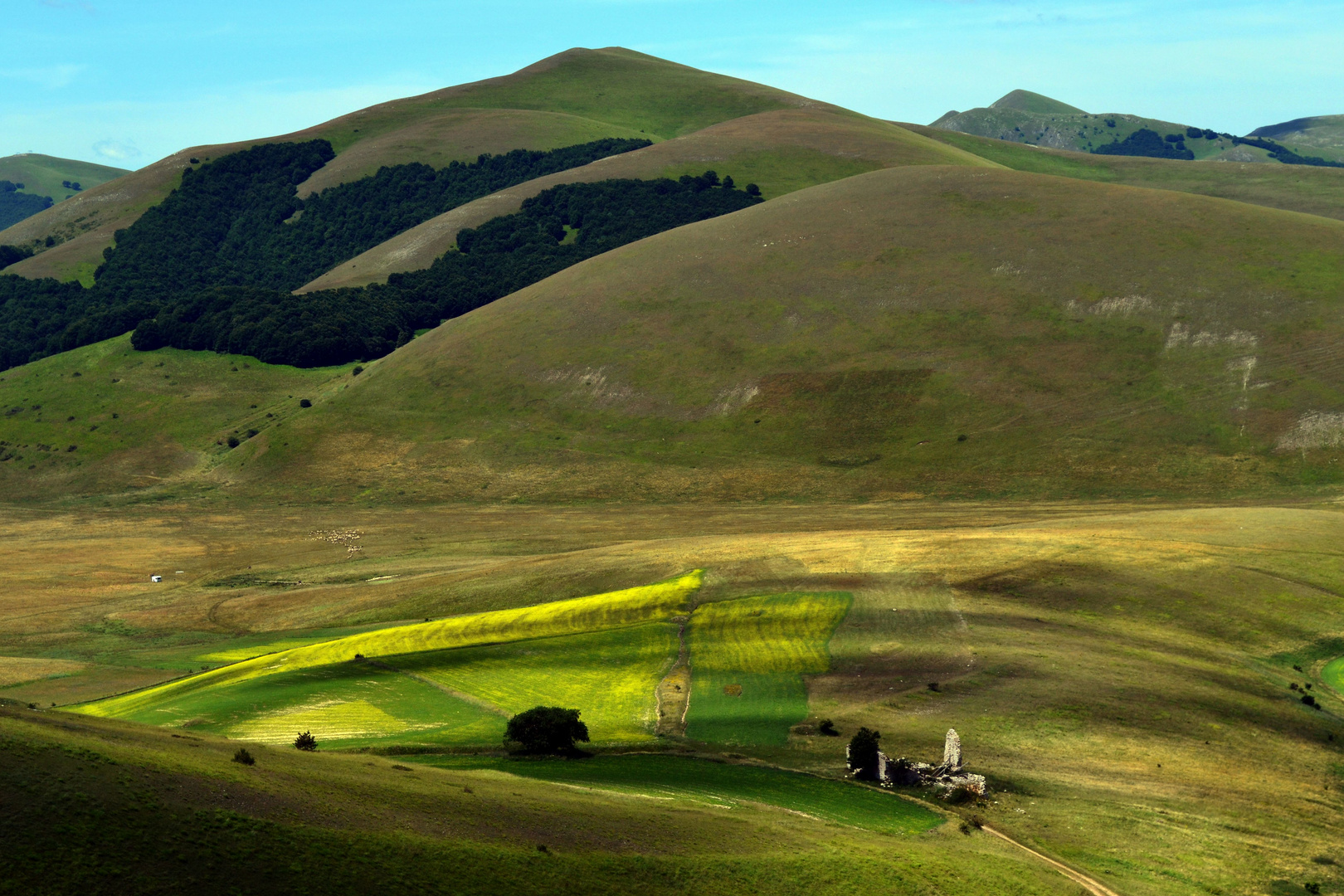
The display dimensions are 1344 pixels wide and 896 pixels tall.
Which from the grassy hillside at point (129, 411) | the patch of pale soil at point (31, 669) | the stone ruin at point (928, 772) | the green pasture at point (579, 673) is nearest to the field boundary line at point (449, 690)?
the green pasture at point (579, 673)

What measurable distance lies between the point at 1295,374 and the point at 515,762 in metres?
99.7

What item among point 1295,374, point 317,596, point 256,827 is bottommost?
point 317,596

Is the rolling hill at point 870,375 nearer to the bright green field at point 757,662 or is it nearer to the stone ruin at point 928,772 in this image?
the bright green field at point 757,662

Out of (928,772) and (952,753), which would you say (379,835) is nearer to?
(928,772)

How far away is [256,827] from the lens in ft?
89.2

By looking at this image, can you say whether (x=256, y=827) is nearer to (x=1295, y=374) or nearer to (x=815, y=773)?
(x=815, y=773)

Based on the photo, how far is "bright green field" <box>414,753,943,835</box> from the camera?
39344 millimetres

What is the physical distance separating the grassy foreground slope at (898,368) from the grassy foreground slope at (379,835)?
74857 millimetres

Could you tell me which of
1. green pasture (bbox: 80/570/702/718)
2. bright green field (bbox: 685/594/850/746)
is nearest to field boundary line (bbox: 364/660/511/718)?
green pasture (bbox: 80/570/702/718)

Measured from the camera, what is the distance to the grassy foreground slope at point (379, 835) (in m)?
25.1

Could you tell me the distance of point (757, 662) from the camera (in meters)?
57.3

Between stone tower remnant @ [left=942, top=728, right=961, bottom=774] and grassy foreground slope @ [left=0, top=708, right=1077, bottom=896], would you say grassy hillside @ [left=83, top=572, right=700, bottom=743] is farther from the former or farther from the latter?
stone tower remnant @ [left=942, top=728, right=961, bottom=774]

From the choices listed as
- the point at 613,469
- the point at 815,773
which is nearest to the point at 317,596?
the point at 613,469

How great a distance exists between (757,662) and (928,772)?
15.5 m
